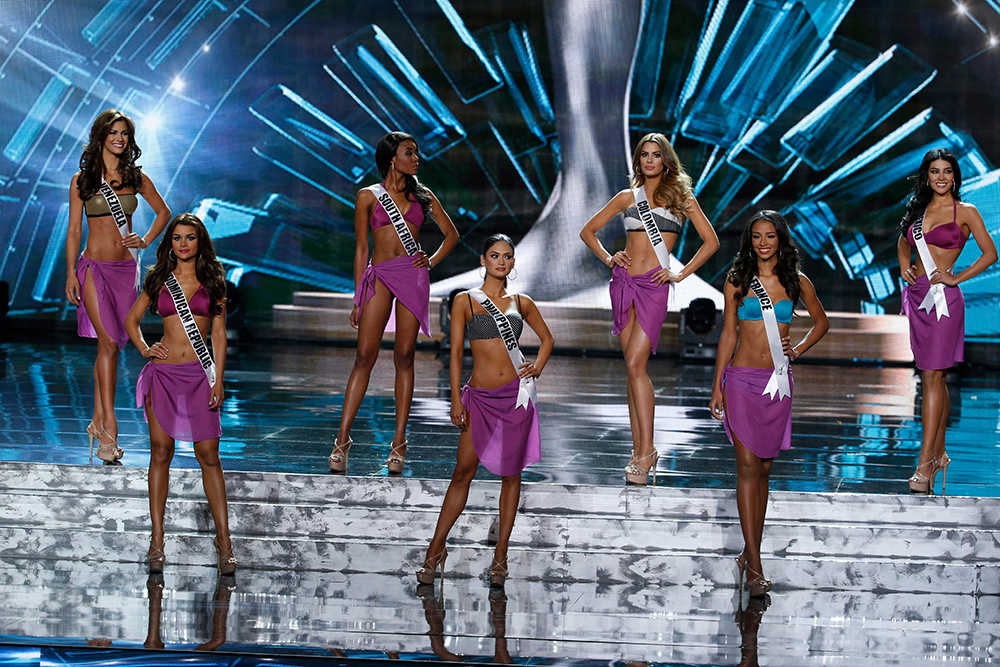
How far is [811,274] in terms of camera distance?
12.2 m

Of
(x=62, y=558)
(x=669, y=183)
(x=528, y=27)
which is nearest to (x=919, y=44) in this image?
(x=528, y=27)

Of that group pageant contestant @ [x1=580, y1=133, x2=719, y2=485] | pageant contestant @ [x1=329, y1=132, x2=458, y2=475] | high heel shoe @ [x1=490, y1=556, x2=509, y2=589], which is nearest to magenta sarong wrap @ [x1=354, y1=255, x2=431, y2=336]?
pageant contestant @ [x1=329, y1=132, x2=458, y2=475]

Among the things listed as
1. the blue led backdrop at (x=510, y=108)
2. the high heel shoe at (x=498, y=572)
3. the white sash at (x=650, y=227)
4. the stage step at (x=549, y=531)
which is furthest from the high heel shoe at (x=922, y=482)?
the blue led backdrop at (x=510, y=108)

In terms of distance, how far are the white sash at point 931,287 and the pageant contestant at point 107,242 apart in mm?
3209

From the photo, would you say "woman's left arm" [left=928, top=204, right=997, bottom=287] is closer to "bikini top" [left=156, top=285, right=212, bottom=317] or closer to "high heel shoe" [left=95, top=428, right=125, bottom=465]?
"bikini top" [left=156, top=285, right=212, bottom=317]

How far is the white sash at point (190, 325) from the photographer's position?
3.99 metres

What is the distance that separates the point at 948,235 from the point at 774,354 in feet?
3.60

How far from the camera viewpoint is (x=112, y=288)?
462 centimetres

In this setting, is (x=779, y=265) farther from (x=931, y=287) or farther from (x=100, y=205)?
(x=100, y=205)

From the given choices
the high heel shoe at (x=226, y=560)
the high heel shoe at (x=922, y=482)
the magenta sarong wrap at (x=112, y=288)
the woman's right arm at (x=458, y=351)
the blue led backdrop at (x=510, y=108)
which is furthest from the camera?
the blue led backdrop at (x=510, y=108)

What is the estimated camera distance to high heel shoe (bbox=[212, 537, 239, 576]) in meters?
4.01

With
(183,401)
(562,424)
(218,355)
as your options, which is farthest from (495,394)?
(562,424)

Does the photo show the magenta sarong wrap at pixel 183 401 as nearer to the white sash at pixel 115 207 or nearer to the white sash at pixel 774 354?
the white sash at pixel 115 207

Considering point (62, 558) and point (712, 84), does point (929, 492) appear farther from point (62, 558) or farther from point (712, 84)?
point (712, 84)
